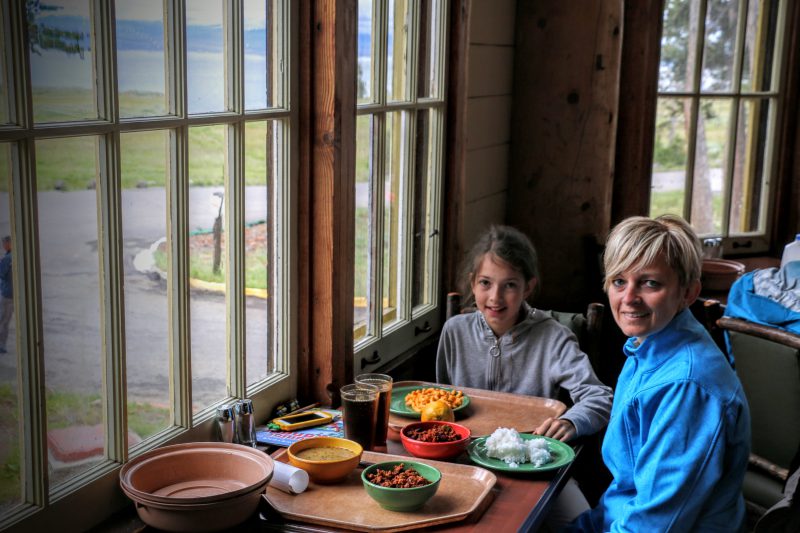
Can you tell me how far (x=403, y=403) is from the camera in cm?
223

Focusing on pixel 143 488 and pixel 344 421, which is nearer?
pixel 143 488

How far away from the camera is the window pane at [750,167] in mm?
4023

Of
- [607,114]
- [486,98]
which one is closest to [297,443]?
[486,98]

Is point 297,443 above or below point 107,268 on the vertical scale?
below

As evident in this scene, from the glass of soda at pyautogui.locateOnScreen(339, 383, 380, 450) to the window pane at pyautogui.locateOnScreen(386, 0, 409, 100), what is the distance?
977mm

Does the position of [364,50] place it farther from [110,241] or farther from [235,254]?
[110,241]

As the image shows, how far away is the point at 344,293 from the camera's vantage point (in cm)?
224

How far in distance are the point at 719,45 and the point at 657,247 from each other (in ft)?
8.29

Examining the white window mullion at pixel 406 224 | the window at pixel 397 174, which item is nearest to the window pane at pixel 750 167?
the window at pixel 397 174

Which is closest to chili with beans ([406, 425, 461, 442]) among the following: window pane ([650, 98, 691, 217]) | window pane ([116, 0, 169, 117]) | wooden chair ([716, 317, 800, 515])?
window pane ([116, 0, 169, 117])

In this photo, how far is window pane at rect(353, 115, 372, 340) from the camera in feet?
7.91

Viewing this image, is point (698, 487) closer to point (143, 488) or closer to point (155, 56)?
point (143, 488)

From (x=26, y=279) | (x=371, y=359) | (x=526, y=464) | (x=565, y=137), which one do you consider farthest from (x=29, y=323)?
(x=565, y=137)

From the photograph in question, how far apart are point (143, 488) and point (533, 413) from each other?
1014 millimetres
